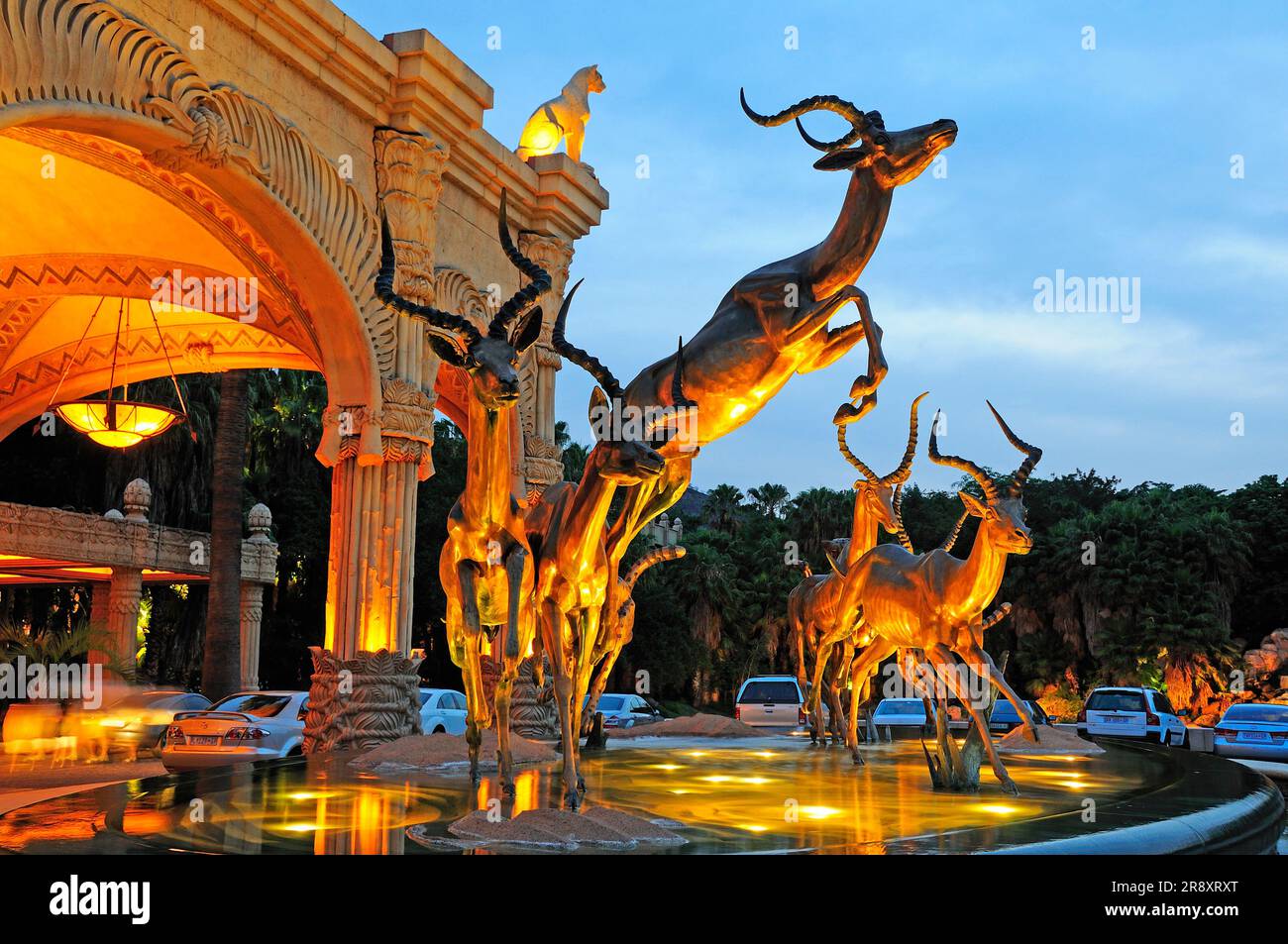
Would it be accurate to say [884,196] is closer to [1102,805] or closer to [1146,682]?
[1102,805]

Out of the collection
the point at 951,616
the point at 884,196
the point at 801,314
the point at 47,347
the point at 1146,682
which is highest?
the point at 47,347

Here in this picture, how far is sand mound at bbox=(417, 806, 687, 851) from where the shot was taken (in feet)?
15.8

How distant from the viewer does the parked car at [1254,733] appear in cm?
1842

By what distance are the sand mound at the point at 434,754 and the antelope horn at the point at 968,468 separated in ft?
13.6

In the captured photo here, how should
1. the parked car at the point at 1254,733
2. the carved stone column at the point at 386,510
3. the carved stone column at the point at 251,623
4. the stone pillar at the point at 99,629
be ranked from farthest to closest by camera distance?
the carved stone column at the point at 251,623 → the stone pillar at the point at 99,629 → the parked car at the point at 1254,733 → the carved stone column at the point at 386,510

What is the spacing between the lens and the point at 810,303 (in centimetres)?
655

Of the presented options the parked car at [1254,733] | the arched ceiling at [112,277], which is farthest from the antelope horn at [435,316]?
the parked car at [1254,733]

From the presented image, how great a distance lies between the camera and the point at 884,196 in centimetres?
653

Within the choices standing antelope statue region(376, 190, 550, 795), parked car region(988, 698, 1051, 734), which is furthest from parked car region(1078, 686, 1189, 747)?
standing antelope statue region(376, 190, 550, 795)

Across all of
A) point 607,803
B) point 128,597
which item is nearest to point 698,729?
point 607,803

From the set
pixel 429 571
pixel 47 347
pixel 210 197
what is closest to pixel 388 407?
pixel 210 197

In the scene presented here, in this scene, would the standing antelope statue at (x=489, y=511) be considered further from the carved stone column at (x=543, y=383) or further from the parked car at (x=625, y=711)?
the parked car at (x=625, y=711)

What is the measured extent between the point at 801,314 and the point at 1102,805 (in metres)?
3.25
